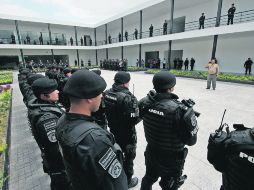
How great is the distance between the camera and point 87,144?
90 cm

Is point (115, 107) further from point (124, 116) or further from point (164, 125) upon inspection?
point (164, 125)

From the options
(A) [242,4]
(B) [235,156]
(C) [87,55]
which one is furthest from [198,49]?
(C) [87,55]

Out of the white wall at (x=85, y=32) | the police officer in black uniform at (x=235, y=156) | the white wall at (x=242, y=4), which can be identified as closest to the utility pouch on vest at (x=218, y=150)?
the police officer in black uniform at (x=235, y=156)

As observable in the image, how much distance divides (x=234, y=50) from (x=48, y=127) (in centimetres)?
1657

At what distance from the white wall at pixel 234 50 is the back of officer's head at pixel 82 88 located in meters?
16.1

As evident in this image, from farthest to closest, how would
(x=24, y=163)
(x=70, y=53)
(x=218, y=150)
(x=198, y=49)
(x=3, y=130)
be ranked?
(x=70, y=53)
(x=198, y=49)
(x=3, y=130)
(x=24, y=163)
(x=218, y=150)

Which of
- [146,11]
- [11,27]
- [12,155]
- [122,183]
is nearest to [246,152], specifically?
[122,183]

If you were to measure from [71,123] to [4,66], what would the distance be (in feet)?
91.5

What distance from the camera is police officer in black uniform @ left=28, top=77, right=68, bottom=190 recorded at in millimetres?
1677

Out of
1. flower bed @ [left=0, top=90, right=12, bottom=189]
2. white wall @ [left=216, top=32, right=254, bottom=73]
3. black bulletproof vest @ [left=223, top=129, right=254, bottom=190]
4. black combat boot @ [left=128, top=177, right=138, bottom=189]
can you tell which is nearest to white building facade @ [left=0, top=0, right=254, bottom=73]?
white wall @ [left=216, top=32, right=254, bottom=73]

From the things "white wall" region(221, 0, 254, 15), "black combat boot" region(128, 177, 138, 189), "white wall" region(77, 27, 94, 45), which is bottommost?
"black combat boot" region(128, 177, 138, 189)

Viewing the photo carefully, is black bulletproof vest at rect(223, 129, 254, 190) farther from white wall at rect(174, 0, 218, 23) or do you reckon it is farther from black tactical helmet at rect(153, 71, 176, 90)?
white wall at rect(174, 0, 218, 23)

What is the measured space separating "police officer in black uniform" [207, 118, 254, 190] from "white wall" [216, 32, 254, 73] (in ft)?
50.6

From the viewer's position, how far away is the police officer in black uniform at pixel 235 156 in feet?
3.49
